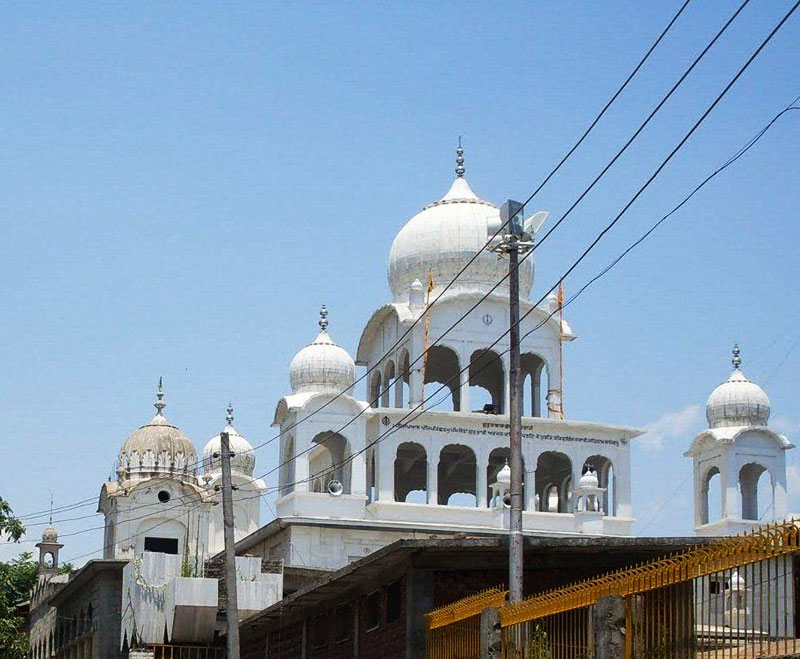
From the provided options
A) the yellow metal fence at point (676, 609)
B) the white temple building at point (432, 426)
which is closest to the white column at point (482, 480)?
the white temple building at point (432, 426)

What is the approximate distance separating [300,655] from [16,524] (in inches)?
413

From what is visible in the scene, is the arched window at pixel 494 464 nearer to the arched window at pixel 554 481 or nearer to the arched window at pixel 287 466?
the arched window at pixel 554 481

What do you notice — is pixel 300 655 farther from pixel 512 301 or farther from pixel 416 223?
pixel 416 223

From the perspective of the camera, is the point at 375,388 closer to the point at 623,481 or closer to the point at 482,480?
the point at 482,480

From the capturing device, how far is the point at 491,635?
1828 centimetres

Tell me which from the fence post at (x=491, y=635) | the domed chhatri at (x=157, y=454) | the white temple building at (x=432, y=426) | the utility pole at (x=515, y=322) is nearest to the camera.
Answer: the fence post at (x=491, y=635)

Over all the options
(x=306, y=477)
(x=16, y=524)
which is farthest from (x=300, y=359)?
(x=16, y=524)

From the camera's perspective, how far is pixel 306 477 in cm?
4872

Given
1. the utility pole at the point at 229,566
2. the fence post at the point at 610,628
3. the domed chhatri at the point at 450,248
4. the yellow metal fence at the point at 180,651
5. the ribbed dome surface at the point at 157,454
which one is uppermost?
the domed chhatri at the point at 450,248

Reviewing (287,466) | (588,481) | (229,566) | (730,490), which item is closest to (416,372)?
(287,466)

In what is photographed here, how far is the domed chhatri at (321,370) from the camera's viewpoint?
51.1 metres

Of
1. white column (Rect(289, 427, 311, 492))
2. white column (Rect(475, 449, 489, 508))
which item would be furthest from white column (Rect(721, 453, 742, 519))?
white column (Rect(289, 427, 311, 492))

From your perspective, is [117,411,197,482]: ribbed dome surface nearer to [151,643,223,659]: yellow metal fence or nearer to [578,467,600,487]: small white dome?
[578,467,600,487]: small white dome

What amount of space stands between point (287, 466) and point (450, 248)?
8634mm
